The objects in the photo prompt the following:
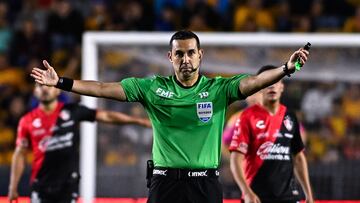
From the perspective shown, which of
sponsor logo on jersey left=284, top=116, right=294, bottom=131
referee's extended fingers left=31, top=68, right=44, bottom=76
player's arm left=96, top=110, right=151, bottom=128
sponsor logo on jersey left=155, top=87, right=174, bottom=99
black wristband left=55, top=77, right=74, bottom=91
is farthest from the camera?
player's arm left=96, top=110, right=151, bottom=128

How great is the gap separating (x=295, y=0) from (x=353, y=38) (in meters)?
2.44

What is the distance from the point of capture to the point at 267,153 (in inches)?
315

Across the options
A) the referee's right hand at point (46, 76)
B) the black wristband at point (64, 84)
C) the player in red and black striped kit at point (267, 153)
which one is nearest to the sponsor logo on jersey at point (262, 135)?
the player in red and black striped kit at point (267, 153)

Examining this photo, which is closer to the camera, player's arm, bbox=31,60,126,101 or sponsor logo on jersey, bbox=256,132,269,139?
player's arm, bbox=31,60,126,101

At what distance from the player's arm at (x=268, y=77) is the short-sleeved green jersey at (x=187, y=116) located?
→ 82 mm

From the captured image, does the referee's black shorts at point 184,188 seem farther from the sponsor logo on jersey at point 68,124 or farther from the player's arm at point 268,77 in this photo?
the sponsor logo on jersey at point 68,124

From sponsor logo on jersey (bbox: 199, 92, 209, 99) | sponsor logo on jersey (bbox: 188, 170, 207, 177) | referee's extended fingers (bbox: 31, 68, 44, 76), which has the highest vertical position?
referee's extended fingers (bbox: 31, 68, 44, 76)

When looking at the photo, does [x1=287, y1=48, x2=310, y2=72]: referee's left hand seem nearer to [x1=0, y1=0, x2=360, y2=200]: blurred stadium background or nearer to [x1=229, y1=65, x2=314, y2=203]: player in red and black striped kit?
[x1=229, y1=65, x2=314, y2=203]: player in red and black striped kit

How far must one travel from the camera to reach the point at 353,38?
1156cm

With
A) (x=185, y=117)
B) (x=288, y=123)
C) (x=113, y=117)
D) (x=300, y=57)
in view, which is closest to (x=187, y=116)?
(x=185, y=117)

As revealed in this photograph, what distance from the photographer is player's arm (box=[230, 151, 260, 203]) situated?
7566 millimetres

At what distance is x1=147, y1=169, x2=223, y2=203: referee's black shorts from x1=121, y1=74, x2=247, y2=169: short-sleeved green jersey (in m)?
0.06

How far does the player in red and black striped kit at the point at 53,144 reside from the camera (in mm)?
9312

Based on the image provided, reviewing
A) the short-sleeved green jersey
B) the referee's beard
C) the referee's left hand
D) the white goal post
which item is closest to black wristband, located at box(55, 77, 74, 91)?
the short-sleeved green jersey
